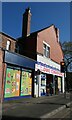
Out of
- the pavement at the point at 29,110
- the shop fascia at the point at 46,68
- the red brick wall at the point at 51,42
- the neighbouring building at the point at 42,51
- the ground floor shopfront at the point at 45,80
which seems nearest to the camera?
the pavement at the point at 29,110

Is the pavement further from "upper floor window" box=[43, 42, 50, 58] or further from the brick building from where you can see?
"upper floor window" box=[43, 42, 50, 58]

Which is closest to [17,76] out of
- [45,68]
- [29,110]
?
[45,68]

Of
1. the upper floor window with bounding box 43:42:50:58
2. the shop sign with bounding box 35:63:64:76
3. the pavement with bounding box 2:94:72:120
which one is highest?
the upper floor window with bounding box 43:42:50:58

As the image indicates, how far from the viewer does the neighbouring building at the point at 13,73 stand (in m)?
17.4

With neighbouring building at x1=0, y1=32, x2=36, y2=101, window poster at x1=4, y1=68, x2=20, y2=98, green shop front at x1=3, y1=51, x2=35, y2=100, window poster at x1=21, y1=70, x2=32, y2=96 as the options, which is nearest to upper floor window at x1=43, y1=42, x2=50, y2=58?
neighbouring building at x1=0, y1=32, x2=36, y2=101

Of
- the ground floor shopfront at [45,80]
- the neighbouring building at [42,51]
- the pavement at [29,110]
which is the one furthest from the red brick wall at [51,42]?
the pavement at [29,110]

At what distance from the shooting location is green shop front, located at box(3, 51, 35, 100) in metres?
18.0

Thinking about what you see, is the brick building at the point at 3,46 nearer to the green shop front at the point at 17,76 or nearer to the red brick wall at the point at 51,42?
the green shop front at the point at 17,76

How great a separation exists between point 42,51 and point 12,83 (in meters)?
8.27

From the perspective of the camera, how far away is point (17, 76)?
1986cm

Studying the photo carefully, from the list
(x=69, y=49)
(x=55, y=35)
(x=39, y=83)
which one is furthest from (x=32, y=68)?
(x=69, y=49)

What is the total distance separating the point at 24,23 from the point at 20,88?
10714mm

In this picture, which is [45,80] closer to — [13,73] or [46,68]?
[46,68]

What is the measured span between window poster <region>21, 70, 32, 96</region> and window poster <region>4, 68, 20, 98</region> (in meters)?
1.03
